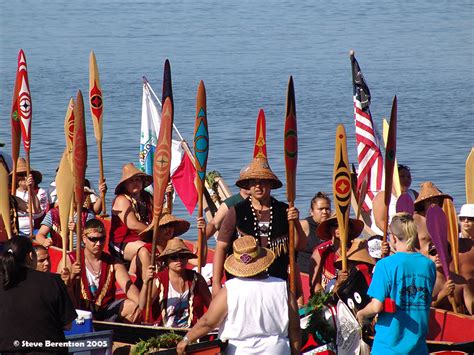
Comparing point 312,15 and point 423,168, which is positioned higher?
point 312,15

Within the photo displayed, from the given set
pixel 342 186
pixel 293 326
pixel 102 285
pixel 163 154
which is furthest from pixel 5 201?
pixel 293 326

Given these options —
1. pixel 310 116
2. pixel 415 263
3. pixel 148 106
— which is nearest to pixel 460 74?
pixel 310 116

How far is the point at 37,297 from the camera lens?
5.64m

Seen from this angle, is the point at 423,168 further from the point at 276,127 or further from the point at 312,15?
the point at 312,15

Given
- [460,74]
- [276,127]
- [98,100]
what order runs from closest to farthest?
[98,100]
[276,127]
[460,74]

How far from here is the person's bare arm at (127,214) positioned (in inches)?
354

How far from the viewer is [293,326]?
19.0ft

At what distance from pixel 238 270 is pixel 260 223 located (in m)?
1.56

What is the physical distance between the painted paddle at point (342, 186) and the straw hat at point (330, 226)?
0.85ft

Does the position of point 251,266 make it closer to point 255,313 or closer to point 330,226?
point 255,313

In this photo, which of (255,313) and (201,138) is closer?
(255,313)

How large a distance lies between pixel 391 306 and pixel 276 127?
15412 mm

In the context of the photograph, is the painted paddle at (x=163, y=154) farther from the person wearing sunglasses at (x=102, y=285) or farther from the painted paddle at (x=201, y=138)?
the person wearing sunglasses at (x=102, y=285)

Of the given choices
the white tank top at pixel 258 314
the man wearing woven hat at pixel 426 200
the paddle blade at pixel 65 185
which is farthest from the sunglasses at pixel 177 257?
the white tank top at pixel 258 314
